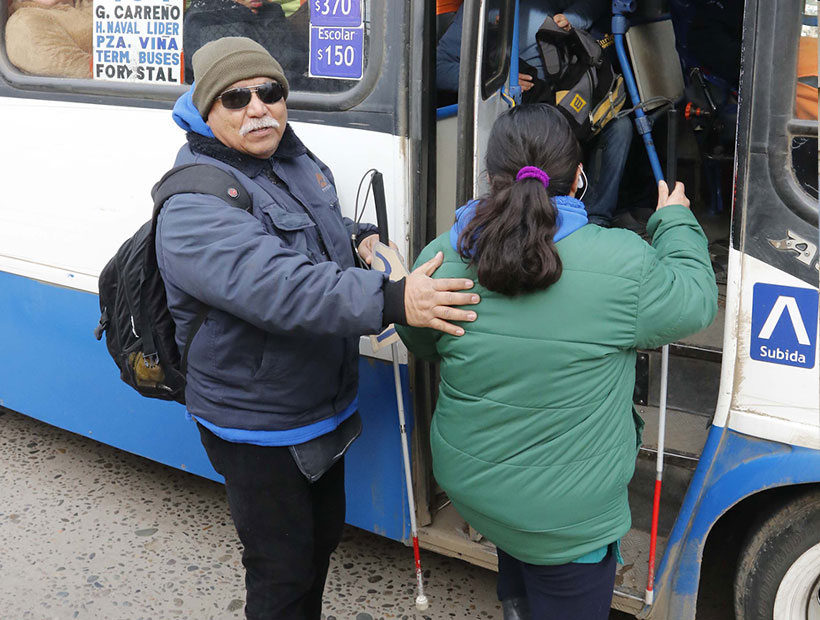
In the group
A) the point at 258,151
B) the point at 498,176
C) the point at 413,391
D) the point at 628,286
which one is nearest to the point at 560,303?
the point at 628,286

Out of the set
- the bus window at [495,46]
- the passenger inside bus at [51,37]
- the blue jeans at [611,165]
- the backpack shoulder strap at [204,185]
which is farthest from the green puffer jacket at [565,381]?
the blue jeans at [611,165]

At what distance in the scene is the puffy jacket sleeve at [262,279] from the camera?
198 centimetres

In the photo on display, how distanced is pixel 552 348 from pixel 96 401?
8.34 feet

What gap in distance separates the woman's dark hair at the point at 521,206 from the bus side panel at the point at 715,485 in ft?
2.83

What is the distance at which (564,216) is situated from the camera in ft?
6.01

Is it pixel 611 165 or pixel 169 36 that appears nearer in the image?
pixel 169 36

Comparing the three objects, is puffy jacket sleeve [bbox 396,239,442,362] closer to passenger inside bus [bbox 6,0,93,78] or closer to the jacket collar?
the jacket collar

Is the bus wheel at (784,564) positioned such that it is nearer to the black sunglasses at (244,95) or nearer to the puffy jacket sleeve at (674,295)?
the puffy jacket sleeve at (674,295)

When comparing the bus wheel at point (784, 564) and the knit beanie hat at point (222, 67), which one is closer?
the knit beanie hat at point (222, 67)

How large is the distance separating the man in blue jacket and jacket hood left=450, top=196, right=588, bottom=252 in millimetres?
138

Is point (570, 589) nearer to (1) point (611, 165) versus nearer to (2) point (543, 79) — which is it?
(2) point (543, 79)

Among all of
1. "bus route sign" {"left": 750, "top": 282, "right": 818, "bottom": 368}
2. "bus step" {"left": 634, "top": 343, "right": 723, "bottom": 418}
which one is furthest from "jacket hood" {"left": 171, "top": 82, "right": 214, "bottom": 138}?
"bus step" {"left": 634, "top": 343, "right": 723, "bottom": 418}

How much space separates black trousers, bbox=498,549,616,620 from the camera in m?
1.99

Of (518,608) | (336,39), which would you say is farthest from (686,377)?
(336,39)
